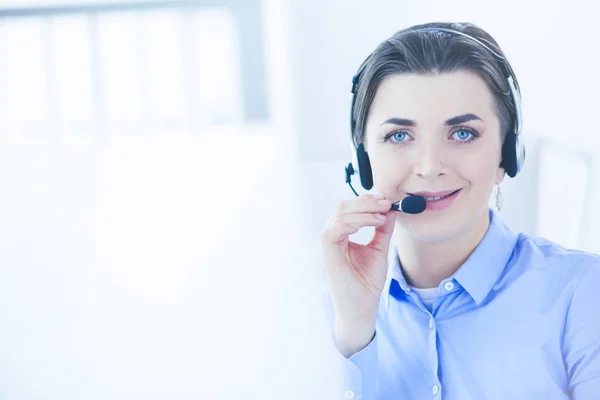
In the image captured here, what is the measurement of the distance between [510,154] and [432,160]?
0.12 meters

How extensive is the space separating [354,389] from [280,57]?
29.9 inches

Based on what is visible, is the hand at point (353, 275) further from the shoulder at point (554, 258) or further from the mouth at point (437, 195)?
the shoulder at point (554, 258)

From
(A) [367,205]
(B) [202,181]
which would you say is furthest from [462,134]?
(B) [202,181]

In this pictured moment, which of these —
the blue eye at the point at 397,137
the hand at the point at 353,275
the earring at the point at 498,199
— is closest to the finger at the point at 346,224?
the hand at the point at 353,275

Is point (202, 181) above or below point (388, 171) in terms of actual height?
below

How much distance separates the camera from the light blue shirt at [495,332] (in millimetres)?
822

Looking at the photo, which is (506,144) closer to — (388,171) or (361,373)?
(388,171)

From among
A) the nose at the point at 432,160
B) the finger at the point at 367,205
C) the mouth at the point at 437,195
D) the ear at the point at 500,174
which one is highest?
the nose at the point at 432,160

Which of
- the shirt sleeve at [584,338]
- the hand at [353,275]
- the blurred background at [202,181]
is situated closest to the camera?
the shirt sleeve at [584,338]

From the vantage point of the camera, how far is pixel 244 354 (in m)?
1.53

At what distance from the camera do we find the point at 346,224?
0.89 meters

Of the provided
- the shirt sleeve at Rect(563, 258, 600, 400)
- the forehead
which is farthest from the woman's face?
the shirt sleeve at Rect(563, 258, 600, 400)

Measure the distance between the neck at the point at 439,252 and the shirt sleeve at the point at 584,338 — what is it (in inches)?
6.1

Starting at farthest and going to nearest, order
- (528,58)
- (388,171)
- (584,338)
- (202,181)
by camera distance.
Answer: (202,181)
(528,58)
(388,171)
(584,338)
